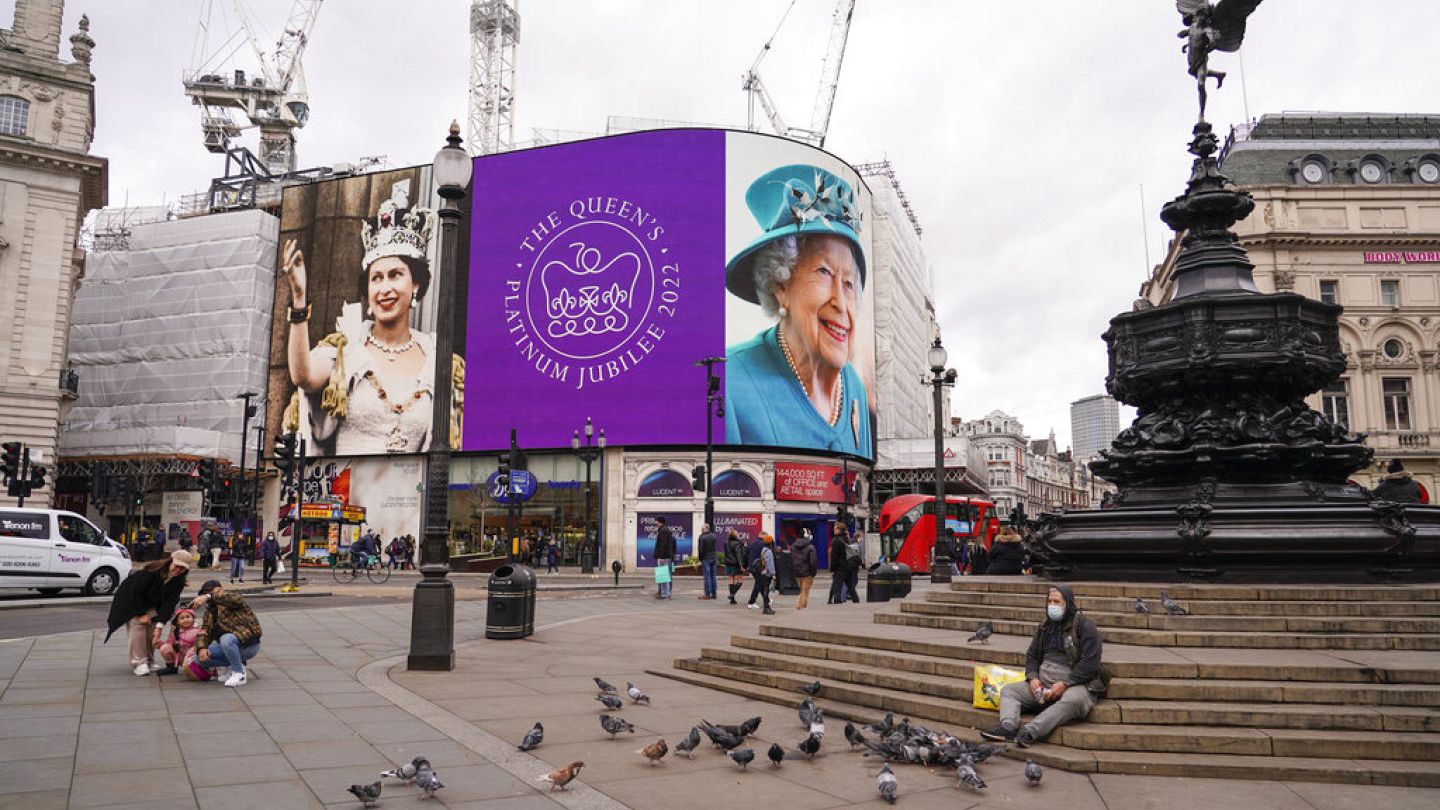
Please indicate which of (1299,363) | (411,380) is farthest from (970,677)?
(411,380)

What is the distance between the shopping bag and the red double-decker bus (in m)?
24.2

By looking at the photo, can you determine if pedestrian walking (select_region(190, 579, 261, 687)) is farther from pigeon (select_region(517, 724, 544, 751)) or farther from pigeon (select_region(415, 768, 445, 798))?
pigeon (select_region(415, 768, 445, 798))

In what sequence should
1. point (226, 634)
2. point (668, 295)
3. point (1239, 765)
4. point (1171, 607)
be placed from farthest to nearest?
point (668, 295) < point (226, 634) < point (1171, 607) < point (1239, 765)

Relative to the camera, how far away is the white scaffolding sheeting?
5672cm

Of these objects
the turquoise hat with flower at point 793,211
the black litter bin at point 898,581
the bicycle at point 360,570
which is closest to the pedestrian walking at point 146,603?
the black litter bin at point 898,581

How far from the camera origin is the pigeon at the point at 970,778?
5895 millimetres

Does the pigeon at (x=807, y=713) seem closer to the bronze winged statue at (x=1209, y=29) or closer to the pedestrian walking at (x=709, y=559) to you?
the bronze winged statue at (x=1209, y=29)

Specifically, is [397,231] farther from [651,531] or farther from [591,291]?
[651,531]

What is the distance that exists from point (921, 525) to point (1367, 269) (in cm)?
3410

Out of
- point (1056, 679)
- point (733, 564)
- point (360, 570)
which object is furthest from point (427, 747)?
point (360, 570)

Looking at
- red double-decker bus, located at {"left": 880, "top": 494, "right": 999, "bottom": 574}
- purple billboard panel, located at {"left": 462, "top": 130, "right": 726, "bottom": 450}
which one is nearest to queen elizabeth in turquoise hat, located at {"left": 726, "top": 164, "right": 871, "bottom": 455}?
purple billboard panel, located at {"left": 462, "top": 130, "right": 726, "bottom": 450}

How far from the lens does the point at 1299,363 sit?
10.6 metres

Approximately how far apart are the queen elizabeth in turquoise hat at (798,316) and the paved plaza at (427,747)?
1392 inches

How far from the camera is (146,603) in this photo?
33.3ft
